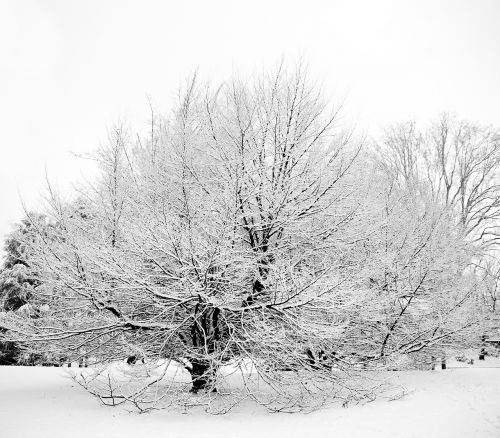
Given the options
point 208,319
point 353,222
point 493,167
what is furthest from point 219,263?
point 493,167

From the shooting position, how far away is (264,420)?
6.43 meters

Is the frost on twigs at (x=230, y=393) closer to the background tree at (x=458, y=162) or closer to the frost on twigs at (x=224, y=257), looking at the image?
the frost on twigs at (x=224, y=257)

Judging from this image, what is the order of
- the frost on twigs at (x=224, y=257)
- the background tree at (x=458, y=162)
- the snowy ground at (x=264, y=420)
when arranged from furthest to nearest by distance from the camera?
the background tree at (x=458, y=162)
the frost on twigs at (x=224, y=257)
the snowy ground at (x=264, y=420)

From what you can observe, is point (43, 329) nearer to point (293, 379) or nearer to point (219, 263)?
point (219, 263)

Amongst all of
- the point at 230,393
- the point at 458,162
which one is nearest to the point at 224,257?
the point at 230,393

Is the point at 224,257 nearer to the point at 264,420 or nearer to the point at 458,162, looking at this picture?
the point at 264,420

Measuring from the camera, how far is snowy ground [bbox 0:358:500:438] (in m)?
5.44

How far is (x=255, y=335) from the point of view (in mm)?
6488

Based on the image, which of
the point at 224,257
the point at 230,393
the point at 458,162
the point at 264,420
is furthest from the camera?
the point at 458,162

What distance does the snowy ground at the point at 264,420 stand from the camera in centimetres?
544

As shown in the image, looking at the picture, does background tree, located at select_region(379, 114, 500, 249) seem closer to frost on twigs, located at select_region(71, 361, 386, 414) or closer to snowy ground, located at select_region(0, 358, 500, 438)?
snowy ground, located at select_region(0, 358, 500, 438)

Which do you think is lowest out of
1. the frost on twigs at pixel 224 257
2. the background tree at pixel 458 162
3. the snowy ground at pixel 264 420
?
the snowy ground at pixel 264 420

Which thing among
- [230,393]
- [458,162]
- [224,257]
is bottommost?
[230,393]

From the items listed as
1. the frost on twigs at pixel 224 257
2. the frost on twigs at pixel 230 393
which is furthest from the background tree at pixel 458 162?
the frost on twigs at pixel 230 393
